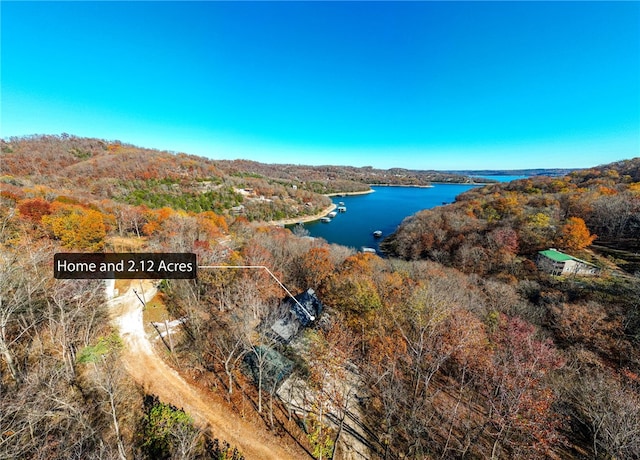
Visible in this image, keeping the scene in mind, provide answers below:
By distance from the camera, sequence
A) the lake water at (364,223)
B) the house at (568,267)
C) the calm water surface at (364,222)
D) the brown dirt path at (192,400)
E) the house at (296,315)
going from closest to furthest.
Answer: the brown dirt path at (192,400), the house at (296,315), the house at (568,267), the lake water at (364,223), the calm water surface at (364,222)

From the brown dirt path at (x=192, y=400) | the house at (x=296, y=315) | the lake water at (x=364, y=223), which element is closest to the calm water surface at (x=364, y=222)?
the lake water at (x=364, y=223)

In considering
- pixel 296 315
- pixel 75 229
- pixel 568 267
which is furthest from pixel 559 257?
pixel 75 229

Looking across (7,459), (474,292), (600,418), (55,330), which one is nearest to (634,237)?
(474,292)

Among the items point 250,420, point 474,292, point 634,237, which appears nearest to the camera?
point 250,420

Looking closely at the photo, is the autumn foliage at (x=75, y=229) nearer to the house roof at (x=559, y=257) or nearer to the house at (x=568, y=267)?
the house at (x=568, y=267)

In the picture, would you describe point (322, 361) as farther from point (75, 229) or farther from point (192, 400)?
point (75, 229)

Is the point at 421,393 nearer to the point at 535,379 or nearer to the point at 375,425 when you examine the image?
the point at 375,425

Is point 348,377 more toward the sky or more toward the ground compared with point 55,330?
more toward the ground
